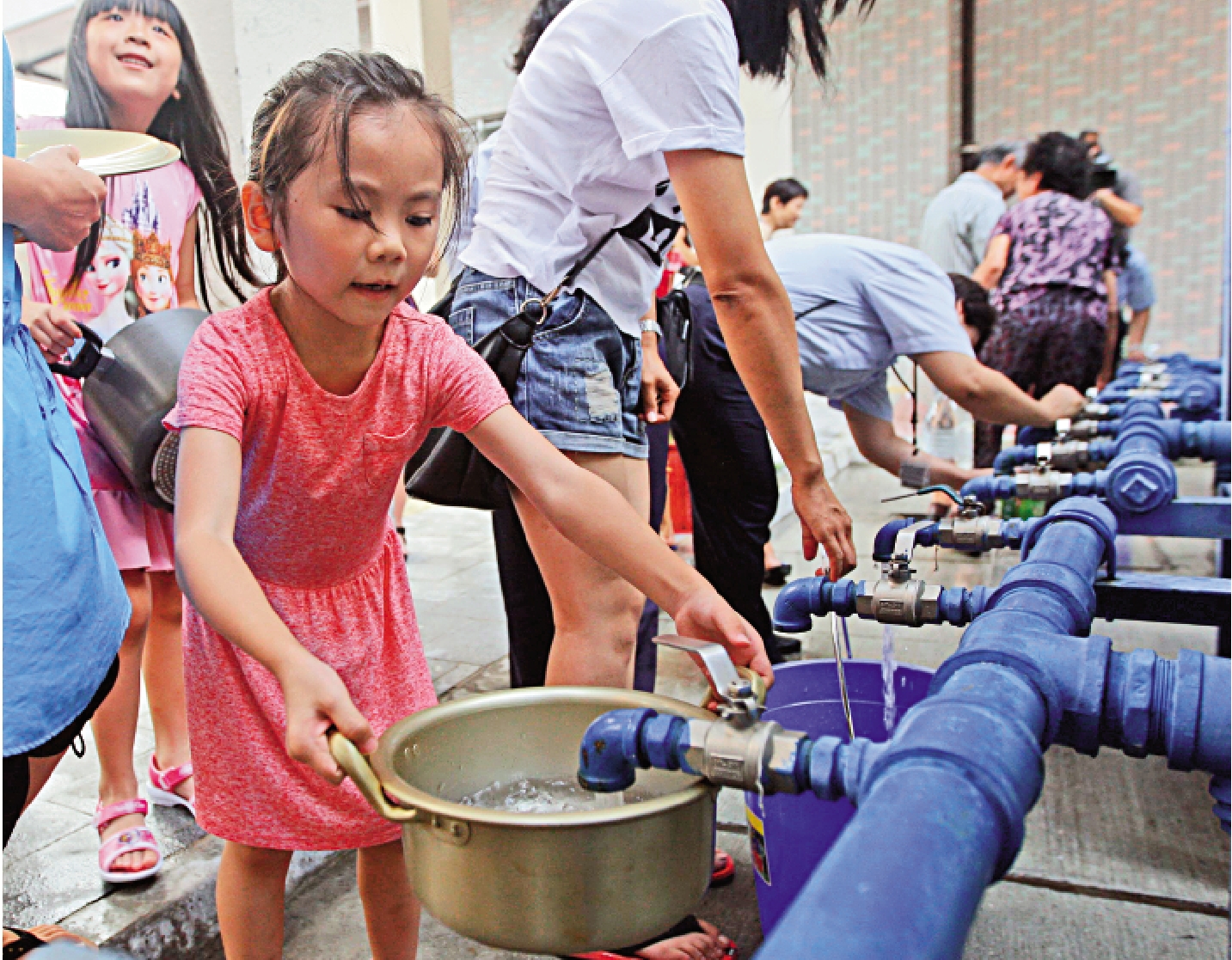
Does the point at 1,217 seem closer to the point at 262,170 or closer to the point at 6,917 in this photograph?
the point at 262,170

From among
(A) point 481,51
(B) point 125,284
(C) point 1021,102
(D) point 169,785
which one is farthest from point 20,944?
(C) point 1021,102

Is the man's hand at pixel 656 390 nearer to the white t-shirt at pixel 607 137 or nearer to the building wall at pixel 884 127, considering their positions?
the white t-shirt at pixel 607 137

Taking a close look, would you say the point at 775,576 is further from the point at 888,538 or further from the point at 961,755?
the point at 961,755

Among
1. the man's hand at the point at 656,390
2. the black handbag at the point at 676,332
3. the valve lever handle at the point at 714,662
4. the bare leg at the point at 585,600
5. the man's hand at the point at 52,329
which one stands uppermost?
the man's hand at the point at 52,329

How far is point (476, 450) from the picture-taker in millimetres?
1474

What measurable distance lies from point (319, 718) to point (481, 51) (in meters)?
8.54

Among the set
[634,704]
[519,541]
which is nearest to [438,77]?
[519,541]

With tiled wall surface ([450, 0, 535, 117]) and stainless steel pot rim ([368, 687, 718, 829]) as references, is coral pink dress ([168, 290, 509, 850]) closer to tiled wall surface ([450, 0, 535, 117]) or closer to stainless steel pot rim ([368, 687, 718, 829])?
stainless steel pot rim ([368, 687, 718, 829])

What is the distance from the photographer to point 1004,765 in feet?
1.83

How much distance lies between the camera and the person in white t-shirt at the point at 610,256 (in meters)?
1.31

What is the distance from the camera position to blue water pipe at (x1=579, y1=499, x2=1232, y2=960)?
17.3 inches

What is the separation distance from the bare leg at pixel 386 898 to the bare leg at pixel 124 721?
690 millimetres

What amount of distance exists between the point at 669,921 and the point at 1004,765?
34 cm

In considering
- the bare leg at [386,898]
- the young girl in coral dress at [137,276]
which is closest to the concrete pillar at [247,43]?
the young girl in coral dress at [137,276]
